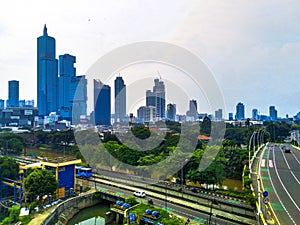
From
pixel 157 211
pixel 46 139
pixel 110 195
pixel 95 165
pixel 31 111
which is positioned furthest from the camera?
pixel 31 111

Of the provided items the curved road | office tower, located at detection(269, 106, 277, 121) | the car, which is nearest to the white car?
the car

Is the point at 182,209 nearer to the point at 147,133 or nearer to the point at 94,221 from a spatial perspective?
the point at 94,221

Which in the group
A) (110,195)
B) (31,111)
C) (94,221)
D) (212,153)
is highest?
(31,111)

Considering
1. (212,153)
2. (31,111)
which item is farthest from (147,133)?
(31,111)

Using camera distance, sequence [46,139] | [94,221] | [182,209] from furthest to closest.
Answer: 1. [46,139]
2. [94,221]
3. [182,209]

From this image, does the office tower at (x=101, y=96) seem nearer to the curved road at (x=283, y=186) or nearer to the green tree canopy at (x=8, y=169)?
the green tree canopy at (x=8, y=169)

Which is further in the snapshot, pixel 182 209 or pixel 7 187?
pixel 7 187

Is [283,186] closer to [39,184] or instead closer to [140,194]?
[140,194]

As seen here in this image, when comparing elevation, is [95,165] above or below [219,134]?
below

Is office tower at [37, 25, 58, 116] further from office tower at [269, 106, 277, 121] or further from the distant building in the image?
office tower at [269, 106, 277, 121]

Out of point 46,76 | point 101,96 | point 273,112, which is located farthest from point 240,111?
point 101,96
